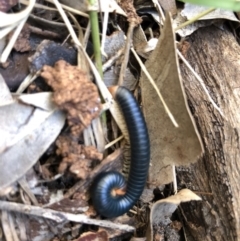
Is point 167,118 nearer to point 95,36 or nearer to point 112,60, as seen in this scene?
point 112,60

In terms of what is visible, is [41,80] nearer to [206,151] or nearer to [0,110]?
[0,110]

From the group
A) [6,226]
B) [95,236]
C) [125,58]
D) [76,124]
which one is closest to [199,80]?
[125,58]

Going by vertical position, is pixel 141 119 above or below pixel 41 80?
below

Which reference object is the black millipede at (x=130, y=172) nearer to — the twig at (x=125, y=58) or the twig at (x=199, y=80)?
the twig at (x=125, y=58)

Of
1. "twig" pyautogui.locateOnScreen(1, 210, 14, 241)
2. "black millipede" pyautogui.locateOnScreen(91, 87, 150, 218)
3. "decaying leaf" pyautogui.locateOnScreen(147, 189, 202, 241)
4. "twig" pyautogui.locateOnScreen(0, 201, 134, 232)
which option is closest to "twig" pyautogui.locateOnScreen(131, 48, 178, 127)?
"black millipede" pyautogui.locateOnScreen(91, 87, 150, 218)

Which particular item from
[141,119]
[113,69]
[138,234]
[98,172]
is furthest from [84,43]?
[138,234]

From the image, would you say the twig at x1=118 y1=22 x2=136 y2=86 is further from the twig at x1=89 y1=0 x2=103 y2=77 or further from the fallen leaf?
the fallen leaf
